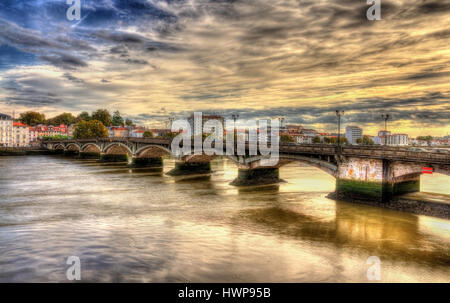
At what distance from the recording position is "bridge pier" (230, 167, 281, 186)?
33.1m

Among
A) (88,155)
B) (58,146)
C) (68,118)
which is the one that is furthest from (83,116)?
(88,155)

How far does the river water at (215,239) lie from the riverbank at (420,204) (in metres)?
0.84

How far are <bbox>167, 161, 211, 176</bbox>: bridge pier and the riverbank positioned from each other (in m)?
24.8

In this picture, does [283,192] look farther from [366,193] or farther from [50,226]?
[50,226]

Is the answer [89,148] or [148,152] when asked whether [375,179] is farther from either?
[89,148]

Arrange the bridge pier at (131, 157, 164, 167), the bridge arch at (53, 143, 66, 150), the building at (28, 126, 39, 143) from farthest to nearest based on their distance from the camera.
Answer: the building at (28, 126, 39, 143) → the bridge arch at (53, 143, 66, 150) → the bridge pier at (131, 157, 164, 167)

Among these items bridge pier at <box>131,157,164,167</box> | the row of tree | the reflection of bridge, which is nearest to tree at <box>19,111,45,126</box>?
the row of tree

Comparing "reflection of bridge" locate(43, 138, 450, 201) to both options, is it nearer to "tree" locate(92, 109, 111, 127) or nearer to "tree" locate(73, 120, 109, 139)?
"tree" locate(73, 120, 109, 139)

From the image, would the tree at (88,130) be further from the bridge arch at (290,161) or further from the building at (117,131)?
the bridge arch at (290,161)

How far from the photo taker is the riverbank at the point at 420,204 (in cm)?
1897

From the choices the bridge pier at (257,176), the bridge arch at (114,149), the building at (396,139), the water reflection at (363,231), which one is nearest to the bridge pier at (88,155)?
the bridge arch at (114,149)

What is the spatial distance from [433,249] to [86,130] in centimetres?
Result: 11398

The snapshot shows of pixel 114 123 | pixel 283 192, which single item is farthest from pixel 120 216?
pixel 114 123

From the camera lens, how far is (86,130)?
11056 centimetres
